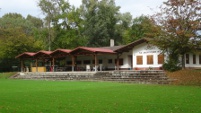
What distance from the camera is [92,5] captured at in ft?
184

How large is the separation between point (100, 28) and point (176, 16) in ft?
94.2

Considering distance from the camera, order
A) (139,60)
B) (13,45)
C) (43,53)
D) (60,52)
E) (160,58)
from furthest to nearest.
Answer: (13,45)
(43,53)
(60,52)
(139,60)
(160,58)

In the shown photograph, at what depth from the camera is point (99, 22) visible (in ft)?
181

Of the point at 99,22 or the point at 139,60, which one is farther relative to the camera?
the point at 99,22

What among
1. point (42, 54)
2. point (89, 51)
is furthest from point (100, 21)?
point (89, 51)

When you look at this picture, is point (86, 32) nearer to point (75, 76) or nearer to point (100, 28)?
point (100, 28)

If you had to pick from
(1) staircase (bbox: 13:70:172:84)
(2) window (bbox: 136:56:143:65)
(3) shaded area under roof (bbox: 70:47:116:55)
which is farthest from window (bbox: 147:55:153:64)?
(3) shaded area under roof (bbox: 70:47:116:55)

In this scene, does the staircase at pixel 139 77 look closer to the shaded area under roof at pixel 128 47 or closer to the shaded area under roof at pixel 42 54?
the shaded area under roof at pixel 128 47

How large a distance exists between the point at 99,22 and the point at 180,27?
98.9ft

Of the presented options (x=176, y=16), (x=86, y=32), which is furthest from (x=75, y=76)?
(x=86, y=32)

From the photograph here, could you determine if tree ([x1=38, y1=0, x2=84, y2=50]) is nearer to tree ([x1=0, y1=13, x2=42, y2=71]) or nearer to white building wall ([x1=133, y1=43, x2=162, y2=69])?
tree ([x1=0, y1=13, x2=42, y2=71])

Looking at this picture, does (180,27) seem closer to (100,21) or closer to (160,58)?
(160,58)

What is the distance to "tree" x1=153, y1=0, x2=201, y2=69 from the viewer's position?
84.9 ft

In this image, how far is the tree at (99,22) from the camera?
55344 millimetres
